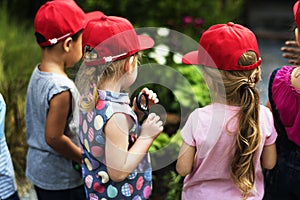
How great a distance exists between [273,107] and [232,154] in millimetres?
499

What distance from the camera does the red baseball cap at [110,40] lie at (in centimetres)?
239

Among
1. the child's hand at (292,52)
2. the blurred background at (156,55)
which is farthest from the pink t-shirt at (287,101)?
the child's hand at (292,52)

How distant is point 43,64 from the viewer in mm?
2965

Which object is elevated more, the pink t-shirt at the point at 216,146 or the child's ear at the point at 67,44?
the child's ear at the point at 67,44

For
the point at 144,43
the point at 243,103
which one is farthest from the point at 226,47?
the point at 144,43

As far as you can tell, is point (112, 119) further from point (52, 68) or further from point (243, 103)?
point (52, 68)

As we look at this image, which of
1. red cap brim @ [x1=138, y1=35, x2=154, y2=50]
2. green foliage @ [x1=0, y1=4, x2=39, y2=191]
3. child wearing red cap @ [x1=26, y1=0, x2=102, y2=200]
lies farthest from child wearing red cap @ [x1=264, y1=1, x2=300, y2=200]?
green foliage @ [x1=0, y1=4, x2=39, y2=191]

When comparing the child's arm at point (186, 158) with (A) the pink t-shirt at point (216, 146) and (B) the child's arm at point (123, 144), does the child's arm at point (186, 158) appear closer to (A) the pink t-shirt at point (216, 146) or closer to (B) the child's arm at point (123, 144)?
(A) the pink t-shirt at point (216, 146)

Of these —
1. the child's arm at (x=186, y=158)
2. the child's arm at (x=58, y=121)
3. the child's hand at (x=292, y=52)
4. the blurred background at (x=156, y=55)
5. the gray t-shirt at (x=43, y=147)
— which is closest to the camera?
the child's arm at (x=186, y=158)

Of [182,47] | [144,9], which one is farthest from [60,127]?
[144,9]

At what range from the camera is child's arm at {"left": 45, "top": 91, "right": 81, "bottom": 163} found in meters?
2.79

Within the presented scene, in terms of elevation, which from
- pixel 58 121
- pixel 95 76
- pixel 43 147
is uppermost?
pixel 95 76

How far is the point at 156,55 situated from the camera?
4777mm

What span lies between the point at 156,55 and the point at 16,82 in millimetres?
1260
